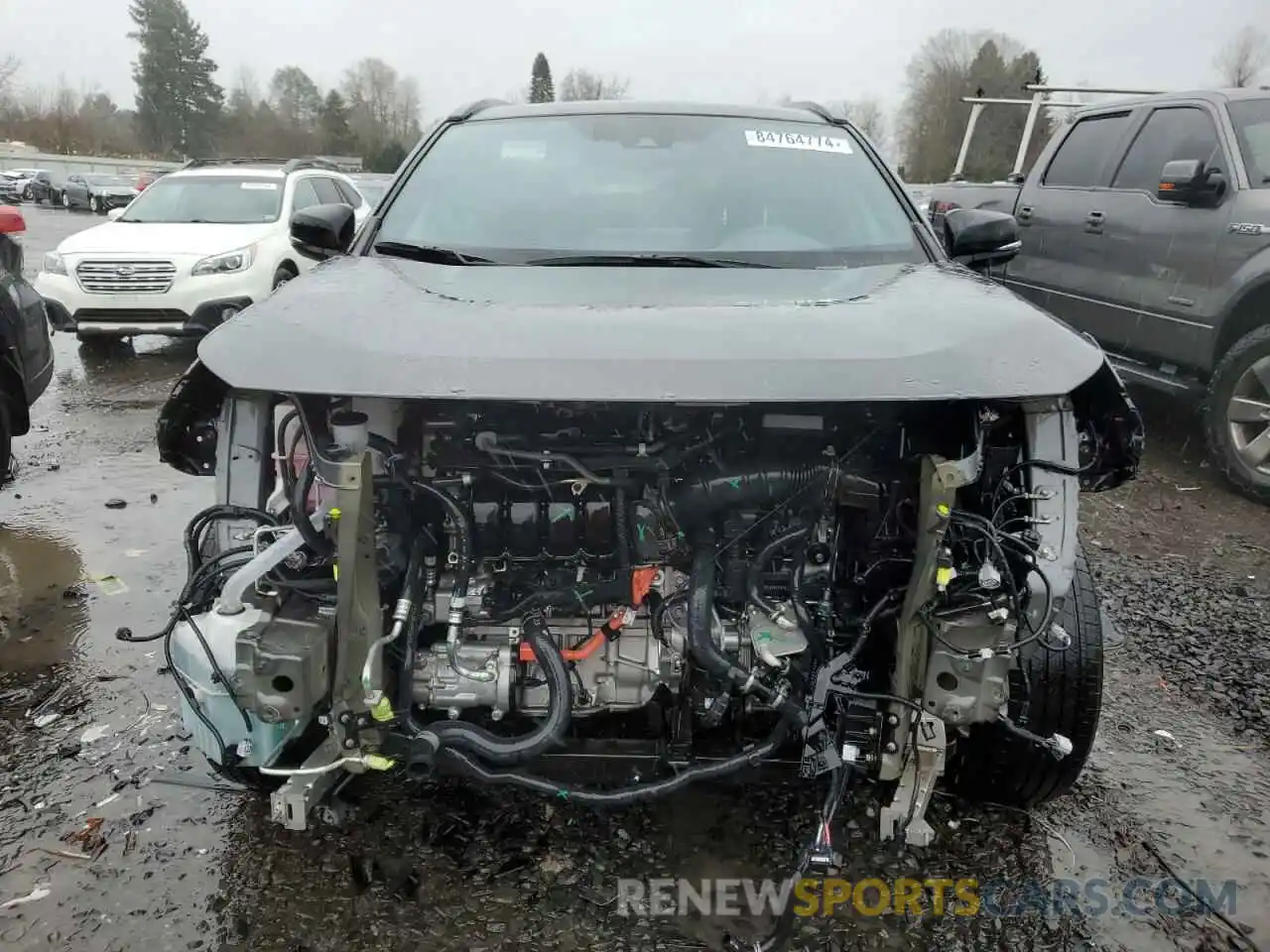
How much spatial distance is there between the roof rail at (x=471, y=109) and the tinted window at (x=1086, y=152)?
178 inches

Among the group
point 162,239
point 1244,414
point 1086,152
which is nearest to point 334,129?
point 162,239

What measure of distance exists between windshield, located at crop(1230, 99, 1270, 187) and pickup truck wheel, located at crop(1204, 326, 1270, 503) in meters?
0.94

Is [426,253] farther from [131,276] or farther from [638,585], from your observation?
[131,276]

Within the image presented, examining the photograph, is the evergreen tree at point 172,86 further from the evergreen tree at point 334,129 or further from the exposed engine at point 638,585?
the exposed engine at point 638,585

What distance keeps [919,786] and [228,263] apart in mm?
7723

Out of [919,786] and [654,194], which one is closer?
[919,786]

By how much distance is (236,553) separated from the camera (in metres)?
2.23

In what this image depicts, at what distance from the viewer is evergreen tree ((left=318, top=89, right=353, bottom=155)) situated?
64562 millimetres

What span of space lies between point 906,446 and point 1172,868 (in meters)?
1.31

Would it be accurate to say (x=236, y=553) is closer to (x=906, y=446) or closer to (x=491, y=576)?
(x=491, y=576)

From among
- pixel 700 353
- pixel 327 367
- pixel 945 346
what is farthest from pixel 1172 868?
pixel 327 367

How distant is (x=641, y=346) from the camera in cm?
189

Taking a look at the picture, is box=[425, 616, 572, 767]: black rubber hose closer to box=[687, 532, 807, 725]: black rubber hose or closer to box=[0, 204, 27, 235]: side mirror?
box=[687, 532, 807, 725]: black rubber hose

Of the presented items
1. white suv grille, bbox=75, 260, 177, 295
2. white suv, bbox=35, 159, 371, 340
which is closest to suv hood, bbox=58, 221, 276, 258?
white suv, bbox=35, 159, 371, 340
